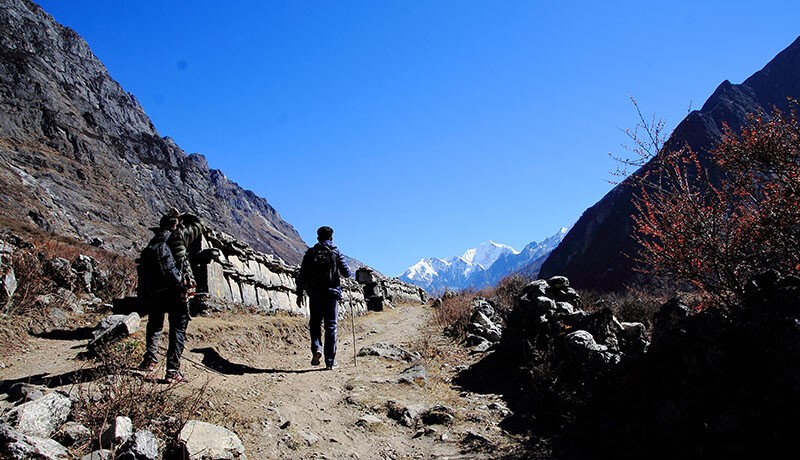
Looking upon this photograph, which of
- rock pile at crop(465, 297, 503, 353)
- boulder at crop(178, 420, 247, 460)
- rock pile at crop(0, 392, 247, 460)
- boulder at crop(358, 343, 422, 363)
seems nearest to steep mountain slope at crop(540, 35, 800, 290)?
rock pile at crop(465, 297, 503, 353)

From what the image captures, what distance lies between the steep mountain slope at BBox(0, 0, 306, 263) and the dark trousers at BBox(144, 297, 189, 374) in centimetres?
3186

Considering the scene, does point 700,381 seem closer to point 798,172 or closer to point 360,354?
point 798,172

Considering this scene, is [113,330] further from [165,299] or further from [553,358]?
[553,358]

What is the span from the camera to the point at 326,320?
712 centimetres

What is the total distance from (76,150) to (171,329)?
2741 inches

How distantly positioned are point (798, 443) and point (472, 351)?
20.3 ft

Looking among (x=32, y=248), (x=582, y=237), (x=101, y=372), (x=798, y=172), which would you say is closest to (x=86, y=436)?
(x=101, y=372)

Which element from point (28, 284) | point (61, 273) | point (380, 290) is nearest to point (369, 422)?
point (28, 284)

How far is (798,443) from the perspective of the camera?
9.57 ft

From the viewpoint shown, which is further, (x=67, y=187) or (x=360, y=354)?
(x=67, y=187)

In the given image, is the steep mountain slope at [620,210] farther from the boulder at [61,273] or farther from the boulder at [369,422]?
the boulder at [369,422]

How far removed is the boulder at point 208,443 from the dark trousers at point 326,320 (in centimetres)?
345

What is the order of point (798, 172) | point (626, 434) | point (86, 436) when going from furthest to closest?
1. point (798, 172)
2. point (626, 434)
3. point (86, 436)

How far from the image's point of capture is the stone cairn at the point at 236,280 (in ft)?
30.8
